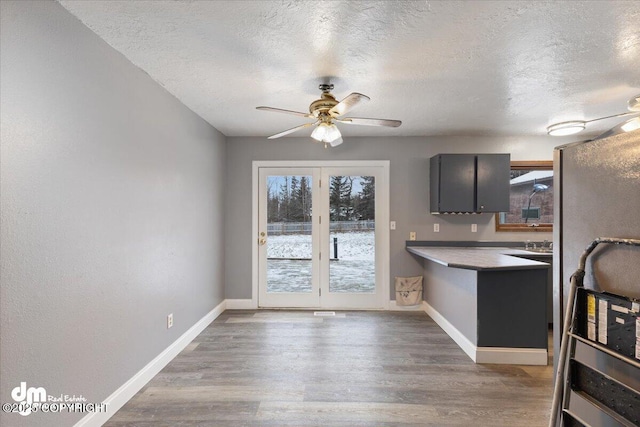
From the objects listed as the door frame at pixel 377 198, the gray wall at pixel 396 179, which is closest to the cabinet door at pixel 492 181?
the gray wall at pixel 396 179

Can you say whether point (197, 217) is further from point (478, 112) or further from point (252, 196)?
point (478, 112)

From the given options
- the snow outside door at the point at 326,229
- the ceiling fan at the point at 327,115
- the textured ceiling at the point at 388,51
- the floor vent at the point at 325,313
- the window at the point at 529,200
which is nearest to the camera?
the textured ceiling at the point at 388,51

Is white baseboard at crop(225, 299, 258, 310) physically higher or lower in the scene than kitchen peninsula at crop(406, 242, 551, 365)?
lower

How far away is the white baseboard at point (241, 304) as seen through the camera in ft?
13.9

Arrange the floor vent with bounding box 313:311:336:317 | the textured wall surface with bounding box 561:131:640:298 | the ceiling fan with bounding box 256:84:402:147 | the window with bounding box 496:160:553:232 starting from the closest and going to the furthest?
1. the textured wall surface with bounding box 561:131:640:298
2. the ceiling fan with bounding box 256:84:402:147
3. the floor vent with bounding box 313:311:336:317
4. the window with bounding box 496:160:553:232

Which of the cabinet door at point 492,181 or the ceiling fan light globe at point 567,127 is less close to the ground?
the ceiling fan light globe at point 567,127

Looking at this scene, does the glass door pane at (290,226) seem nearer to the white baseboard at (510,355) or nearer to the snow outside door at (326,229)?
the snow outside door at (326,229)

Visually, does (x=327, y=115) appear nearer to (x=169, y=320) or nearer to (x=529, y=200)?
(x=169, y=320)

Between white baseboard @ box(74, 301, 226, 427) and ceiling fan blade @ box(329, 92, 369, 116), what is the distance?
242 centimetres

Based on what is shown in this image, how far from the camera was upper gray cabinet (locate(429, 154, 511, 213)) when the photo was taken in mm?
3816

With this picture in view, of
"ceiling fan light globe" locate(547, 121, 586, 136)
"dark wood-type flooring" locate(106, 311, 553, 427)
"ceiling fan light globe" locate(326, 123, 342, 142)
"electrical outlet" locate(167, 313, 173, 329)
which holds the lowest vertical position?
"dark wood-type flooring" locate(106, 311, 553, 427)

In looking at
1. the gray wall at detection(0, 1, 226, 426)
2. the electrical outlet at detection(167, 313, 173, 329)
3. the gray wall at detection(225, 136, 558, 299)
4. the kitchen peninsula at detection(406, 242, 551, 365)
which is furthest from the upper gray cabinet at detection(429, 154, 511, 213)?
the electrical outlet at detection(167, 313, 173, 329)

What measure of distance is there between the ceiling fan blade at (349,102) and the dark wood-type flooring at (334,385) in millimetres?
2040

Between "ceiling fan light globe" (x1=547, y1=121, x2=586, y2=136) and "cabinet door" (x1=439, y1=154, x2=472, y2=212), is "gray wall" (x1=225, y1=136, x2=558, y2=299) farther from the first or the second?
"ceiling fan light globe" (x1=547, y1=121, x2=586, y2=136)
